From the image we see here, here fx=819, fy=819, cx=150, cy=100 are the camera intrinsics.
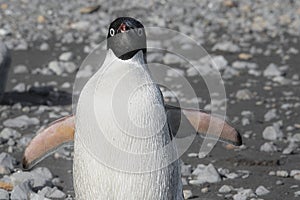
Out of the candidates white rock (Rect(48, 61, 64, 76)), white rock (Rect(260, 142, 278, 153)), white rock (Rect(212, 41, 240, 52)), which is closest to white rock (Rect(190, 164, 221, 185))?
white rock (Rect(260, 142, 278, 153))

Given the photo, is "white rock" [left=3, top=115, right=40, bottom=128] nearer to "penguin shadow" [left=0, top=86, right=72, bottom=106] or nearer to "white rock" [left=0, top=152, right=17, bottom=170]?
"penguin shadow" [left=0, top=86, right=72, bottom=106]

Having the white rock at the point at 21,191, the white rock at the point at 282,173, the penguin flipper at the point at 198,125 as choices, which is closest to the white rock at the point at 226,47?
the white rock at the point at 282,173

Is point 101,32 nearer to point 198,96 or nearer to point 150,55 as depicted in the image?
point 150,55

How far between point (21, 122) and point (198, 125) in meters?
2.28

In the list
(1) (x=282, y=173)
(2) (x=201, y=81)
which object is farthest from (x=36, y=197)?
(2) (x=201, y=81)

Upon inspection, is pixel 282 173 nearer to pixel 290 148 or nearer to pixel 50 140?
pixel 290 148

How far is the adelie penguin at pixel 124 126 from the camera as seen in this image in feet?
9.64

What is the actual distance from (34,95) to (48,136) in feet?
9.30

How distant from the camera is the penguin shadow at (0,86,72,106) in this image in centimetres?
588

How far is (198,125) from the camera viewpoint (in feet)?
10.9

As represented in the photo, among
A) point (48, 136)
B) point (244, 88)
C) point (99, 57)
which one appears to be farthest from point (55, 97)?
point (48, 136)

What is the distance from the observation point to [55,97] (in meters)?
6.05

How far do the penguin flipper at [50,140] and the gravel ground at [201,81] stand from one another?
57 cm

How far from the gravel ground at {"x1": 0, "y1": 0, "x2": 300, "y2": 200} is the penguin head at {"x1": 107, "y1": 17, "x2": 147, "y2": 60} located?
1.15 m
